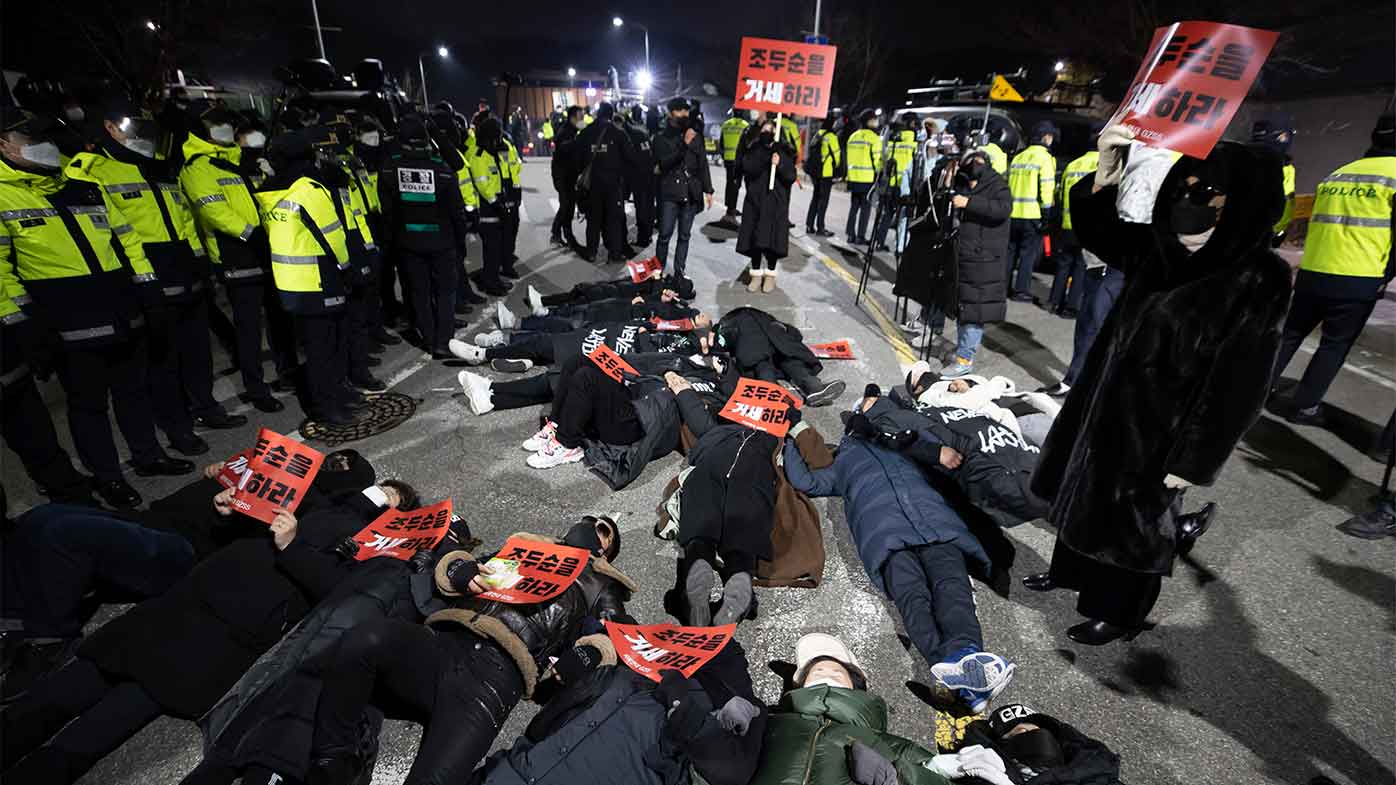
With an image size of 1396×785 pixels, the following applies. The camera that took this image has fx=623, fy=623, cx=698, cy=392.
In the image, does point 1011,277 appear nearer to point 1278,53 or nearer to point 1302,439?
point 1302,439

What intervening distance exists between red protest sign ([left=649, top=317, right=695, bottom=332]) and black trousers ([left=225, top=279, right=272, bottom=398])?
11.6 feet

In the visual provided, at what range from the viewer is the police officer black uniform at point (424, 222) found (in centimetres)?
607

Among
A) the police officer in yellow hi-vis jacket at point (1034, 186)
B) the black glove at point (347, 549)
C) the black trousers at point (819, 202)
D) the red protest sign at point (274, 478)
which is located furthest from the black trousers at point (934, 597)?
the black trousers at point (819, 202)

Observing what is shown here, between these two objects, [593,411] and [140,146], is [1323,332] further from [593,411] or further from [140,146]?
[140,146]

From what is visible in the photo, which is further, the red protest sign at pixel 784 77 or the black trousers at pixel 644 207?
the black trousers at pixel 644 207

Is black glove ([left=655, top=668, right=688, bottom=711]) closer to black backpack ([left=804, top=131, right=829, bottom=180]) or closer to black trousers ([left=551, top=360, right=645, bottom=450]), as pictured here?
black trousers ([left=551, top=360, right=645, bottom=450])

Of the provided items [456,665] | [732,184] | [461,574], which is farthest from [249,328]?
[732,184]

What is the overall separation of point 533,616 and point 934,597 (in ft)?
6.68

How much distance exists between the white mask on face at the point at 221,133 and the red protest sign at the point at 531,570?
4664mm

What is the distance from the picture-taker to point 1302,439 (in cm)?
534

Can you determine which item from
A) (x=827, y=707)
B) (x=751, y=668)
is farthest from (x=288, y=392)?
(x=827, y=707)

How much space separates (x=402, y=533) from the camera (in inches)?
130

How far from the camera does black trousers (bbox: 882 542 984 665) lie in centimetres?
303

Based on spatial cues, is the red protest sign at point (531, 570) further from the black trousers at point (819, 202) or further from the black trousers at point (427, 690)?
the black trousers at point (819, 202)
